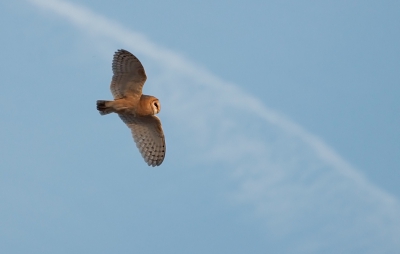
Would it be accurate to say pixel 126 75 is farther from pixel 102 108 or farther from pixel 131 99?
pixel 102 108

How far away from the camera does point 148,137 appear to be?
82.0 feet

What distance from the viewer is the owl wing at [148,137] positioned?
24781 mm

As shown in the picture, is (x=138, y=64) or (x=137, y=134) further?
(x=137, y=134)

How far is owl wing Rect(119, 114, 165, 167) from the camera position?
81.3 feet

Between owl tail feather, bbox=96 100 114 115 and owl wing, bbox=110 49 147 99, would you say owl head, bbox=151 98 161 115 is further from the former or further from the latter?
owl tail feather, bbox=96 100 114 115

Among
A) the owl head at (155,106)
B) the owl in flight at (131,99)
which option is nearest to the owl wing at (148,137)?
the owl in flight at (131,99)

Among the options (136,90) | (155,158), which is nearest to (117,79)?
(136,90)

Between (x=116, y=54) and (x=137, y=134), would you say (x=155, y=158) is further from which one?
(x=116, y=54)

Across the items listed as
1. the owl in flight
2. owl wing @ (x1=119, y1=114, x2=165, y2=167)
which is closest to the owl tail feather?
the owl in flight

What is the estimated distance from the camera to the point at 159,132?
24.8 m

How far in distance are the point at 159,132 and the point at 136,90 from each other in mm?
1664

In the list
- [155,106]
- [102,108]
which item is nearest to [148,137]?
[155,106]

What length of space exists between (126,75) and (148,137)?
2.25m

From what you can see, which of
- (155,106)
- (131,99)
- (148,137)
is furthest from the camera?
(148,137)
